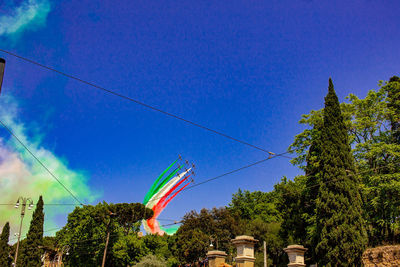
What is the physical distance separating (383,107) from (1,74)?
27.7 meters

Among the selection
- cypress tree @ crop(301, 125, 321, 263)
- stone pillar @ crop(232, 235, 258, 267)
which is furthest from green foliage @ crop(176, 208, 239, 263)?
stone pillar @ crop(232, 235, 258, 267)

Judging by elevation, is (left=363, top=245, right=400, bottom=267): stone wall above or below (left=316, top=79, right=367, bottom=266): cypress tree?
below

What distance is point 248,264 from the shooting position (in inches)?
404

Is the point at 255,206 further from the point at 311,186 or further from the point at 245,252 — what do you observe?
the point at 245,252

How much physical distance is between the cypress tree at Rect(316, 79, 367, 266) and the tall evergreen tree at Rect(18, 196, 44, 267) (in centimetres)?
4043

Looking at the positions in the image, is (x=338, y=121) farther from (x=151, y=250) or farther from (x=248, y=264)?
(x=151, y=250)

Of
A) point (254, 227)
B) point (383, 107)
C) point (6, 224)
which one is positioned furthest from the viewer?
point (6, 224)

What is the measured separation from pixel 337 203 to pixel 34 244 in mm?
42841

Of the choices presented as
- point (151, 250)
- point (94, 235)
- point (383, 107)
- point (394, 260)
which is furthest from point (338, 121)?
point (94, 235)

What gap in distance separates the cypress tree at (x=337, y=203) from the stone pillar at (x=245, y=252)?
10.9 m

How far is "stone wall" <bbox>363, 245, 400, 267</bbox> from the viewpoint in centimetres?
1983

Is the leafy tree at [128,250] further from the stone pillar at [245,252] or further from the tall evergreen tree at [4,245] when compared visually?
the stone pillar at [245,252]

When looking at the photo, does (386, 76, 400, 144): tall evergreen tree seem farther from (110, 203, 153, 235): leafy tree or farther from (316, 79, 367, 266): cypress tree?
(110, 203, 153, 235): leafy tree

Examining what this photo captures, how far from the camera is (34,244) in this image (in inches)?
1800
